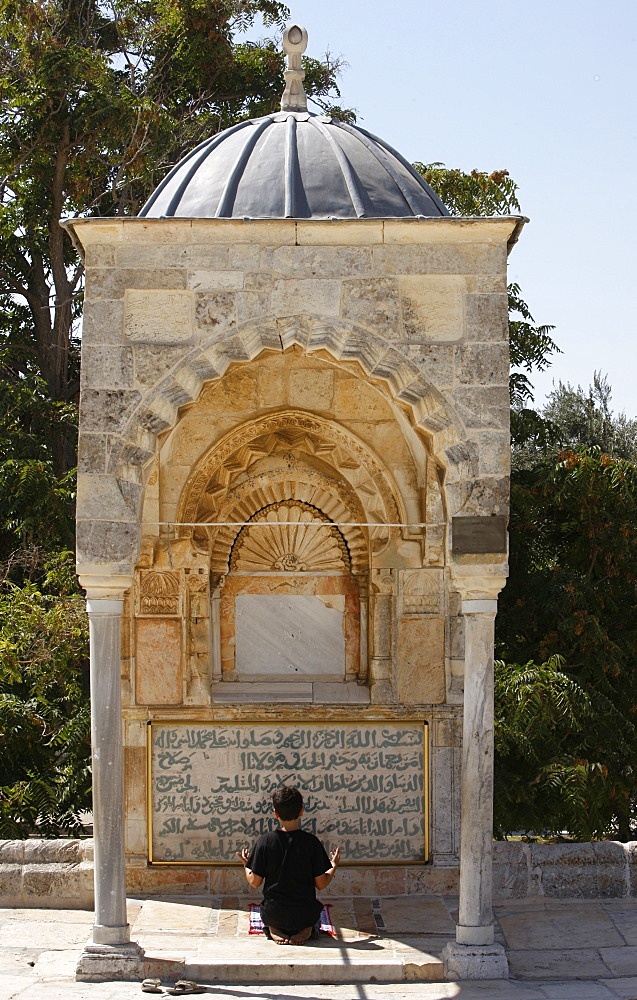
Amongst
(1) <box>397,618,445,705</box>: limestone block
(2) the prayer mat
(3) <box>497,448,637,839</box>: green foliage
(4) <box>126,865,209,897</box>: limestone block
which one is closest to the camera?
(2) the prayer mat

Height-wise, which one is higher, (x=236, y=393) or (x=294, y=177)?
(x=294, y=177)

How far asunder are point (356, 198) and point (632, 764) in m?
5.19

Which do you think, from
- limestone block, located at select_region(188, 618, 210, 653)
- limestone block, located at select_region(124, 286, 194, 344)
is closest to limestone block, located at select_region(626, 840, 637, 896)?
limestone block, located at select_region(188, 618, 210, 653)

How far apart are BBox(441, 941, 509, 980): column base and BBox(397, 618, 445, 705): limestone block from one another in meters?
1.73

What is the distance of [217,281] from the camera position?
5.92 m

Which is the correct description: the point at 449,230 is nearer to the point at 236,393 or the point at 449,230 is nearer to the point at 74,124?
the point at 236,393

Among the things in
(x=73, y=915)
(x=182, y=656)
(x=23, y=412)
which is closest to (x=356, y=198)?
(x=182, y=656)

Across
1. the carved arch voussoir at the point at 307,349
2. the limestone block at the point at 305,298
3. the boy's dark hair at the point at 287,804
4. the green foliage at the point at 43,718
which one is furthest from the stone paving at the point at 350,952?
the limestone block at the point at 305,298

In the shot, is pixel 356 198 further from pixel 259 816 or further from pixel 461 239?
pixel 259 816

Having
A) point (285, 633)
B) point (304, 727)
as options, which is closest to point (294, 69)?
point (285, 633)

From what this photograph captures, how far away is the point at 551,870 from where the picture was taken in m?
7.10

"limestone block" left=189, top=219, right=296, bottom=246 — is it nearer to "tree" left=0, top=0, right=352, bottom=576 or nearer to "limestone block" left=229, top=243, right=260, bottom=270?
"limestone block" left=229, top=243, right=260, bottom=270

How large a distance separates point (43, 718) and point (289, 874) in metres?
2.69

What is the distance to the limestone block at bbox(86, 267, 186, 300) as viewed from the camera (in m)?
5.93
